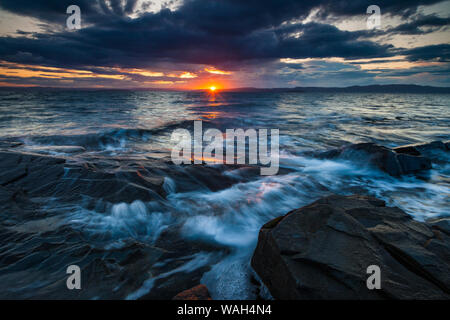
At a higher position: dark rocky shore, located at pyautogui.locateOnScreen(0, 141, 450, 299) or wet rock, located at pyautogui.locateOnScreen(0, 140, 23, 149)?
wet rock, located at pyautogui.locateOnScreen(0, 140, 23, 149)

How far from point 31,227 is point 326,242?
166 inches

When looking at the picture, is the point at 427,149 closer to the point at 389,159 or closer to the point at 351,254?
the point at 389,159

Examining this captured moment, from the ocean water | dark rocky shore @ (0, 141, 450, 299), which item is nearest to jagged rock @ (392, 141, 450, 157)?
the ocean water

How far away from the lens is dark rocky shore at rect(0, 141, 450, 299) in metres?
1.92

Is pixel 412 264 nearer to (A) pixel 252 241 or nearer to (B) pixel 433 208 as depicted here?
(A) pixel 252 241

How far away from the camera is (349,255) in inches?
83.7

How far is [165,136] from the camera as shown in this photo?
39.7ft

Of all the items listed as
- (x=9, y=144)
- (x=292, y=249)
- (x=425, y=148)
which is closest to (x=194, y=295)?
(x=292, y=249)

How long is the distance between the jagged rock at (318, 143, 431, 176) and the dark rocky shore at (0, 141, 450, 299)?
3960mm

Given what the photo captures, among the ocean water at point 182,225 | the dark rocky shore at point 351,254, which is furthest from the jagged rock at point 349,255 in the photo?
the ocean water at point 182,225

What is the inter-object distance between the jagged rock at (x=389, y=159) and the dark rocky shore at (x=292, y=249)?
3.96 meters

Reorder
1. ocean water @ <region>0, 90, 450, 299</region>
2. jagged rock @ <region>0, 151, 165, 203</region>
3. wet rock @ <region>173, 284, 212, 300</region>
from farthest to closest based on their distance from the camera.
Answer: jagged rock @ <region>0, 151, 165, 203</region>, ocean water @ <region>0, 90, 450, 299</region>, wet rock @ <region>173, 284, 212, 300</region>

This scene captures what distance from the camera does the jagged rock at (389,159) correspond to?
254 inches

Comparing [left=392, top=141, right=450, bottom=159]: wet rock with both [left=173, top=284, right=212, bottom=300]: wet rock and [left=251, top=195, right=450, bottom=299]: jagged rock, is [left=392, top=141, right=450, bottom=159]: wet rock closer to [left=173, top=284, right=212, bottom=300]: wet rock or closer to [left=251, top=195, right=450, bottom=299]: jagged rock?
[left=251, top=195, right=450, bottom=299]: jagged rock
